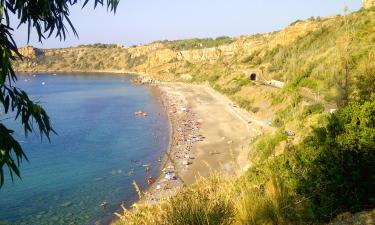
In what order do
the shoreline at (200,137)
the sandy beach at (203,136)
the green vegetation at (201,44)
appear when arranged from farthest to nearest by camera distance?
the green vegetation at (201,44), the sandy beach at (203,136), the shoreline at (200,137)

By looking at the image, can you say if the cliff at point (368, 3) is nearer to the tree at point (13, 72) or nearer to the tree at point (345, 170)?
the tree at point (345, 170)

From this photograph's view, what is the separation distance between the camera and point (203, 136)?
1548 inches

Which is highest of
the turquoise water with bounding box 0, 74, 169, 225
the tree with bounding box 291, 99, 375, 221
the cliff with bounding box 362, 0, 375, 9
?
the cliff with bounding box 362, 0, 375, 9

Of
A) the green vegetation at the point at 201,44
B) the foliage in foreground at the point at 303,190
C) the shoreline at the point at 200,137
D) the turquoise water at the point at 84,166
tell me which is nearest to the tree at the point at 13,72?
the foliage in foreground at the point at 303,190

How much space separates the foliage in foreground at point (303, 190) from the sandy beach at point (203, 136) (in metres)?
10.0

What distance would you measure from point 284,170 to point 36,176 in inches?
1029

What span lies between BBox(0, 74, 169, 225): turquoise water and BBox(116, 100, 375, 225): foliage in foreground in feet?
25.6

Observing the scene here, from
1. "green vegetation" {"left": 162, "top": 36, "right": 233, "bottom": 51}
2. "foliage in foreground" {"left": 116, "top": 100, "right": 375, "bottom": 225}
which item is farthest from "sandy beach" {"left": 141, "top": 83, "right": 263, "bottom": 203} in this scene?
"green vegetation" {"left": 162, "top": 36, "right": 233, "bottom": 51}

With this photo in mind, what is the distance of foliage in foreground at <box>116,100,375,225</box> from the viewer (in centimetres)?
458

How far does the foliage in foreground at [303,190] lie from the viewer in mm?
4578

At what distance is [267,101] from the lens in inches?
1788

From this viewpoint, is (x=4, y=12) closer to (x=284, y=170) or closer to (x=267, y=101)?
(x=284, y=170)

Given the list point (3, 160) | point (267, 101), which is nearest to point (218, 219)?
point (3, 160)

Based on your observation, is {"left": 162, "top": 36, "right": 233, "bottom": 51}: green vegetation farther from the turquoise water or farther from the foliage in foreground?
the foliage in foreground
